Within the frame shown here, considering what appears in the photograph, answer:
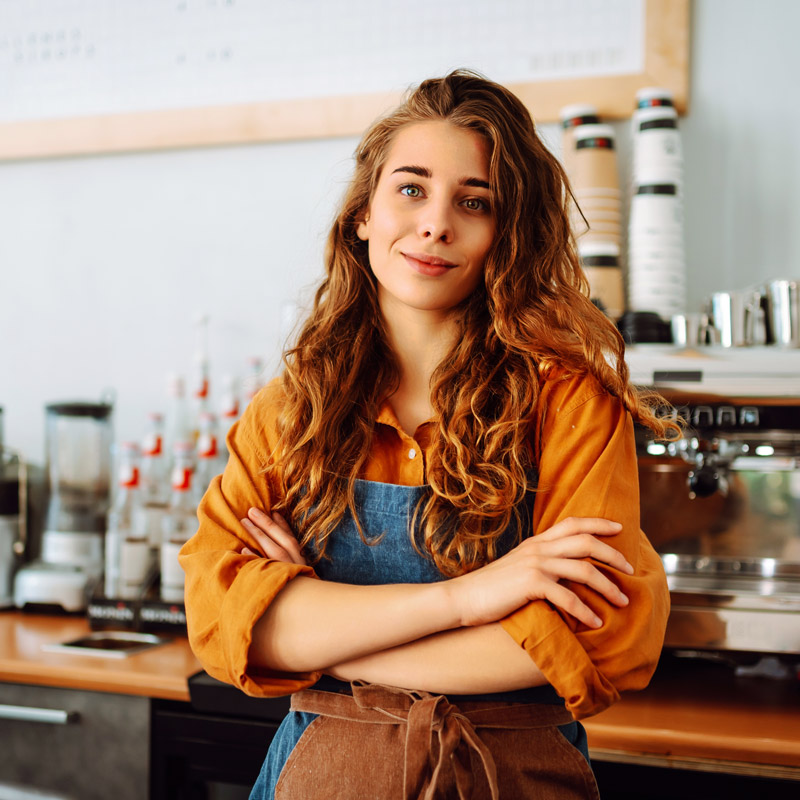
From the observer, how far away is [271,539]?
935 mm

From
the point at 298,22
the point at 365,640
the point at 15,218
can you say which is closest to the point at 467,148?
the point at 365,640

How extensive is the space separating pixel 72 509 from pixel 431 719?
3.69ft

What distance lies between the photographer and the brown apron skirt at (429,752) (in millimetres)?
812

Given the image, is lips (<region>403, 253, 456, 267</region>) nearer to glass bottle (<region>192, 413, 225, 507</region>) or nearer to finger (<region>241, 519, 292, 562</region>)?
finger (<region>241, 519, 292, 562</region>)

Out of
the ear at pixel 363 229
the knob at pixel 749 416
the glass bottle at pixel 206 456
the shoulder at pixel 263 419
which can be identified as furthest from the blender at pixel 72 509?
the knob at pixel 749 416

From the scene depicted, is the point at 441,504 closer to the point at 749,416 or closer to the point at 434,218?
the point at 434,218

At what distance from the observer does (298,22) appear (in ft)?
5.63

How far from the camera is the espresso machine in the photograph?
3.64 feet

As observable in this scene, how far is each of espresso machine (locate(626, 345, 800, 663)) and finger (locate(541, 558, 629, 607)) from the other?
1.20ft

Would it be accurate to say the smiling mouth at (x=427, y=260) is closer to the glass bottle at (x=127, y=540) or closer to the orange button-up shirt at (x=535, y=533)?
the orange button-up shirt at (x=535, y=533)

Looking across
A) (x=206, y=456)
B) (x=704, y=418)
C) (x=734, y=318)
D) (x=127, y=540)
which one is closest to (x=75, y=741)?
(x=127, y=540)

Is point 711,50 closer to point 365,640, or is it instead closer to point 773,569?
point 773,569

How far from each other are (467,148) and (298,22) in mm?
955

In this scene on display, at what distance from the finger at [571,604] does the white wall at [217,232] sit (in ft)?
3.01
